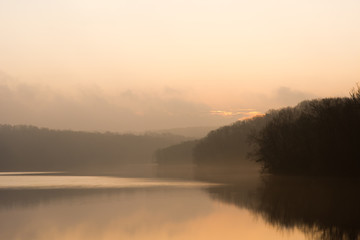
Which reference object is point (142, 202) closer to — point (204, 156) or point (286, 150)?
point (286, 150)

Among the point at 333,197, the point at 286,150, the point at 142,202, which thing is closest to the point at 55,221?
the point at 142,202

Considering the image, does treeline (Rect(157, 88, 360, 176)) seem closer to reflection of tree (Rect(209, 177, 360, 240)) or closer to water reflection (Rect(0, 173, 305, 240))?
reflection of tree (Rect(209, 177, 360, 240))

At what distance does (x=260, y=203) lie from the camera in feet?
103

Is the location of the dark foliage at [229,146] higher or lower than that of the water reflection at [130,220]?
higher

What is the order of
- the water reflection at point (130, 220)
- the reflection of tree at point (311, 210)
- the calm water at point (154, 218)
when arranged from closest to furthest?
the reflection of tree at point (311, 210) → the water reflection at point (130, 220) → the calm water at point (154, 218)

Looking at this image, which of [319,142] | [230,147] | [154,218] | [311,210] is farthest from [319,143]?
[230,147]

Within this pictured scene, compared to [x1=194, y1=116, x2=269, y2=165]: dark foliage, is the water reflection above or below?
below

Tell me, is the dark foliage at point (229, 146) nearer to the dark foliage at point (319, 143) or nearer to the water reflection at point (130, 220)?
the dark foliage at point (319, 143)

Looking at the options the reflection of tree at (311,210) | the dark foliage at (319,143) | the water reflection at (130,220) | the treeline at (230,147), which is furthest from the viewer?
the treeline at (230,147)

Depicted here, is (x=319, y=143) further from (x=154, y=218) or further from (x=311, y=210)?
(x=154, y=218)

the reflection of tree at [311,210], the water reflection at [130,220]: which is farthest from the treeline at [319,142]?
the water reflection at [130,220]

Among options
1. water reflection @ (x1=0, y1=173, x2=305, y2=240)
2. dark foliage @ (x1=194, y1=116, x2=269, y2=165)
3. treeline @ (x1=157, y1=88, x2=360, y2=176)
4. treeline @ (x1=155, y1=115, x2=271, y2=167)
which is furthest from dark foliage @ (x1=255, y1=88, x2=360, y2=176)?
dark foliage @ (x1=194, y1=116, x2=269, y2=165)

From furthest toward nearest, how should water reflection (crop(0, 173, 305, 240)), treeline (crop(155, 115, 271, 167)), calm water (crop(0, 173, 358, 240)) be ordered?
treeline (crop(155, 115, 271, 167))
calm water (crop(0, 173, 358, 240))
water reflection (crop(0, 173, 305, 240))

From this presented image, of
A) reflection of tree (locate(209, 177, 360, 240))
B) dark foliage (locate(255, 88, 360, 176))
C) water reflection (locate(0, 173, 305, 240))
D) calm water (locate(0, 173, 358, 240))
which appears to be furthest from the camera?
dark foliage (locate(255, 88, 360, 176))
